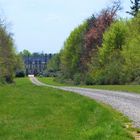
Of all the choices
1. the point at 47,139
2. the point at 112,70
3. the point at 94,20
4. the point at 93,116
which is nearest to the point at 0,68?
the point at 112,70

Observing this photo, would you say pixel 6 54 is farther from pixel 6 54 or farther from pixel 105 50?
A: pixel 105 50

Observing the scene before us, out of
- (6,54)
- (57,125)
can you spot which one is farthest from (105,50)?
(57,125)

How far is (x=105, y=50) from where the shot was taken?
3280 inches

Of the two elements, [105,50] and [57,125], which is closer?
[57,125]

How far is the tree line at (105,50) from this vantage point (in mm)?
66537

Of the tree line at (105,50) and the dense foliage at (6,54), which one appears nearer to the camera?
the tree line at (105,50)

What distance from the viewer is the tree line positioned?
218 feet

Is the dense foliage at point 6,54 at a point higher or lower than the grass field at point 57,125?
higher

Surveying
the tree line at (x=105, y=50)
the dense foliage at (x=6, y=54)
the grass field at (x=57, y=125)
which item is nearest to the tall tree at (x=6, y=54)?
the dense foliage at (x=6, y=54)

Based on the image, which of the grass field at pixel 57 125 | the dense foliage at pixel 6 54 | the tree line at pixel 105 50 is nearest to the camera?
the grass field at pixel 57 125

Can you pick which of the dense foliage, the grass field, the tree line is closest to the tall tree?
the dense foliage

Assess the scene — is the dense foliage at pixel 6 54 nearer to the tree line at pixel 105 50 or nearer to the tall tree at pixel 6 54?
the tall tree at pixel 6 54

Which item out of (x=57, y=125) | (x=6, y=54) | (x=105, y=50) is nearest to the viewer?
(x=57, y=125)

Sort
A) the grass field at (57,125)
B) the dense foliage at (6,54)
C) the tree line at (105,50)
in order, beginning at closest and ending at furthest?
the grass field at (57,125) → the tree line at (105,50) → the dense foliage at (6,54)
